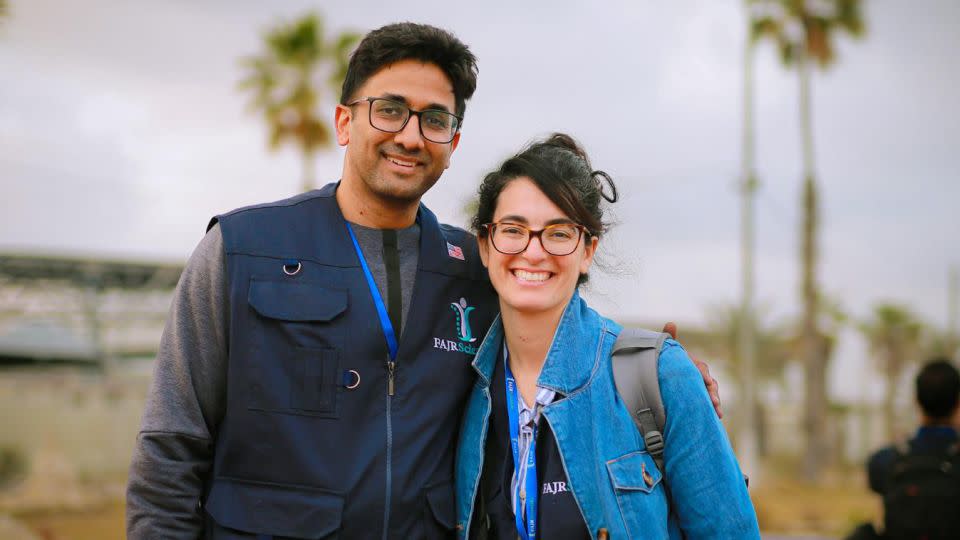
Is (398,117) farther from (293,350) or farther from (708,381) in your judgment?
(708,381)

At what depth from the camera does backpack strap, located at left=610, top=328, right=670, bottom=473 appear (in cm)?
285

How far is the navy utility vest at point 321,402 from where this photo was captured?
9.46 feet

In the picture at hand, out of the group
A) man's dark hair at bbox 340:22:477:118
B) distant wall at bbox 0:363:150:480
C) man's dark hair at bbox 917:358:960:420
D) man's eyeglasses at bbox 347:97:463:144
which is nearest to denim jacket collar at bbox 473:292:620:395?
man's eyeglasses at bbox 347:97:463:144

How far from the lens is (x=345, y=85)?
11.2ft

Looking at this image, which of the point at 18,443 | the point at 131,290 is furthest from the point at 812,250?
the point at 18,443

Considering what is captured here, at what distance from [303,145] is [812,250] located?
15.1m

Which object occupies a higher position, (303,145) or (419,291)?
(303,145)

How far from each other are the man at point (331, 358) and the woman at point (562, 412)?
155mm

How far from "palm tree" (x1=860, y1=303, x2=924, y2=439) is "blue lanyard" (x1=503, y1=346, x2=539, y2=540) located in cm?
4573

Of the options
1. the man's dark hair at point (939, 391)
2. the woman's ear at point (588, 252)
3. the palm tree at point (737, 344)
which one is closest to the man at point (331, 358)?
the woman's ear at point (588, 252)

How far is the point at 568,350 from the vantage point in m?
3.04

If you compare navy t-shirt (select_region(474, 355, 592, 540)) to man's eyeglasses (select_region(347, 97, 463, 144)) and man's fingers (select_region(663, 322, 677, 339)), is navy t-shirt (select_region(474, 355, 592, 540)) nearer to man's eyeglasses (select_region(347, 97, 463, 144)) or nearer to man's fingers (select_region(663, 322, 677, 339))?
man's fingers (select_region(663, 322, 677, 339))

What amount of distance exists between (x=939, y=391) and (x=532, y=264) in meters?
2.91

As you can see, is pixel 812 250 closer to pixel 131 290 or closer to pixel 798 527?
pixel 798 527
